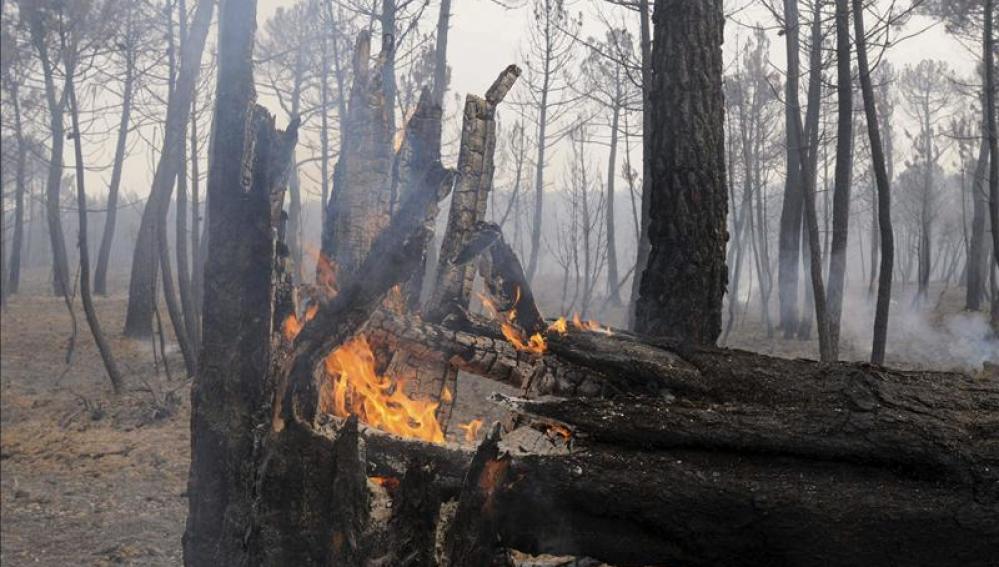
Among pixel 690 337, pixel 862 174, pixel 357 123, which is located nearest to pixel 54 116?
pixel 357 123

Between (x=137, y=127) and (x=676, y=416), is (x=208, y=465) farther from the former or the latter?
(x=137, y=127)

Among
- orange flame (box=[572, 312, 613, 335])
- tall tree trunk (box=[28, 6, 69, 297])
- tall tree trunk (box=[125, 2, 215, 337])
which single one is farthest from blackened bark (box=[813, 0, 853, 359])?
tall tree trunk (box=[28, 6, 69, 297])

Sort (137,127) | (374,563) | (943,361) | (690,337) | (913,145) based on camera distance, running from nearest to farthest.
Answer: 1. (374,563)
2. (690,337)
3. (943,361)
4. (137,127)
5. (913,145)

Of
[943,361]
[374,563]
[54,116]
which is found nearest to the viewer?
[374,563]

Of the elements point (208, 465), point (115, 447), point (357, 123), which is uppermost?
point (357, 123)

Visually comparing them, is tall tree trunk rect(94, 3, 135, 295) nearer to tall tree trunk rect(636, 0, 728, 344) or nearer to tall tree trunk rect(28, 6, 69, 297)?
tall tree trunk rect(28, 6, 69, 297)

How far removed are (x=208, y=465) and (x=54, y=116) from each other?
17.3 metres

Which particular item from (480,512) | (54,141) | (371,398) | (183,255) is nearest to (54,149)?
(54,141)

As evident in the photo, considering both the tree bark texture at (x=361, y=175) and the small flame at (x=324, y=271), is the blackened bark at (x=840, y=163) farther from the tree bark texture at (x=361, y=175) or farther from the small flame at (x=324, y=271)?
the small flame at (x=324, y=271)

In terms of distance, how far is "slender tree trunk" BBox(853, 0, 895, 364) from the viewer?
710 centimetres

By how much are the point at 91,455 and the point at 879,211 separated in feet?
26.5

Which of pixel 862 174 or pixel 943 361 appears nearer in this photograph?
pixel 943 361

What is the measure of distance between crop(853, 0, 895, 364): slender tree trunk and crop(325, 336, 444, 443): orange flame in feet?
16.1

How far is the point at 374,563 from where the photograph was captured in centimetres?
270
